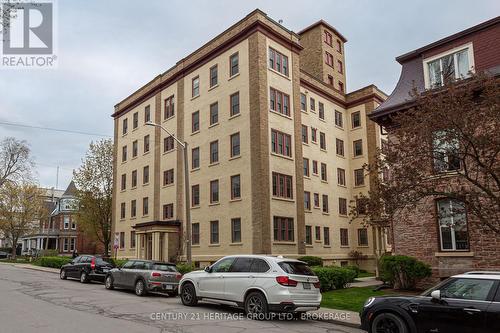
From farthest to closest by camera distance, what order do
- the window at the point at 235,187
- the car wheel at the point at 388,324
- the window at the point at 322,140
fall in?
the window at the point at 322,140 → the window at the point at 235,187 → the car wheel at the point at 388,324

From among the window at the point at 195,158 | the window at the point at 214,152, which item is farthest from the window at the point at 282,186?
the window at the point at 195,158

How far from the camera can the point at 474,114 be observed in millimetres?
11891

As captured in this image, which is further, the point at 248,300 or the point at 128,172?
the point at 128,172

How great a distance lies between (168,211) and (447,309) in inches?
1136

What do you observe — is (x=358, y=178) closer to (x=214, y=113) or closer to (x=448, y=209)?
(x=214, y=113)

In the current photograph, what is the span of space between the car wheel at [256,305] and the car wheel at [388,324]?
11.5ft

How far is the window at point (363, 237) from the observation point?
38625mm

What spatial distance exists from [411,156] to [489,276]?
4848 mm

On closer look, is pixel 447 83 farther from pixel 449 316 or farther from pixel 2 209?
pixel 2 209

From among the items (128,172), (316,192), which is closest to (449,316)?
(316,192)

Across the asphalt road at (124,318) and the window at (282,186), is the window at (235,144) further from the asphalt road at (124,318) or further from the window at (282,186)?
the asphalt road at (124,318)

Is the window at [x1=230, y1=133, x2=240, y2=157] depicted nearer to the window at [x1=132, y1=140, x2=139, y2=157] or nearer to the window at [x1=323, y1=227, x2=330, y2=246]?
the window at [x1=323, y1=227, x2=330, y2=246]

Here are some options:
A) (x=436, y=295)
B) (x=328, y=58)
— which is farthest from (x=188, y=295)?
(x=328, y=58)

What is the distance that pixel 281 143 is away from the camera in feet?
96.8
